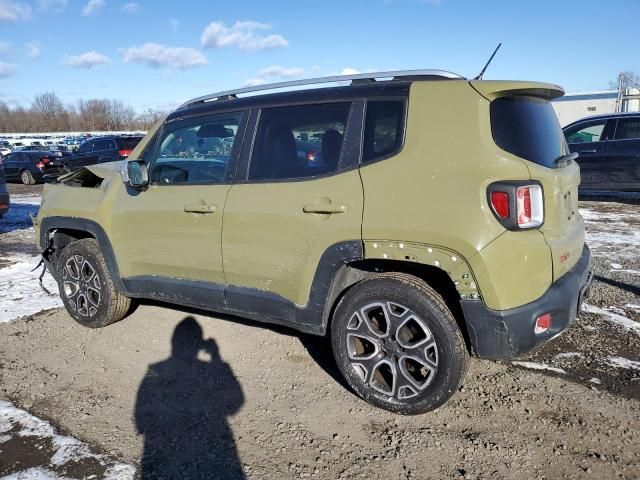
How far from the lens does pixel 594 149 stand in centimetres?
1015

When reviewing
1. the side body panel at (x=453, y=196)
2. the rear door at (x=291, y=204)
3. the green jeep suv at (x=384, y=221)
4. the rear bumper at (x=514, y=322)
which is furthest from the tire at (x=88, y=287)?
the rear bumper at (x=514, y=322)

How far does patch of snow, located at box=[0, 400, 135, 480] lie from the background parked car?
706 inches

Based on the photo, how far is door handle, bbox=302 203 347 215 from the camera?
9.50 feet

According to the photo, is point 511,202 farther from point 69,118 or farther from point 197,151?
point 69,118

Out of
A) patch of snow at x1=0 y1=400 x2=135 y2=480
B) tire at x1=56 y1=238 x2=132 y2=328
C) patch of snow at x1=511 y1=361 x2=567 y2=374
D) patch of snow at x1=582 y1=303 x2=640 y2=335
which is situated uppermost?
tire at x1=56 y1=238 x2=132 y2=328

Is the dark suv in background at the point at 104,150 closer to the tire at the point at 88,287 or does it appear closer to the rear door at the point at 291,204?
the tire at the point at 88,287

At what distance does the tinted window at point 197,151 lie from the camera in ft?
11.6

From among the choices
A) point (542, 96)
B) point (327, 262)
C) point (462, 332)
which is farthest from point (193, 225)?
point (542, 96)

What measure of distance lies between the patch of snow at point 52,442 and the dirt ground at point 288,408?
0.03m

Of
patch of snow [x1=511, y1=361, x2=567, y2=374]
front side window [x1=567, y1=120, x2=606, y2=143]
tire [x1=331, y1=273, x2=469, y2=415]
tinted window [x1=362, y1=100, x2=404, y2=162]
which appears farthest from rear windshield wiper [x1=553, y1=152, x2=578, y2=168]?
front side window [x1=567, y1=120, x2=606, y2=143]

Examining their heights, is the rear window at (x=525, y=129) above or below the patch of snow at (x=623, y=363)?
above

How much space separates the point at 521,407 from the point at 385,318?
3.31 ft

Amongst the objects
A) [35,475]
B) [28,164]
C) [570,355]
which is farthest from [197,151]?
[28,164]

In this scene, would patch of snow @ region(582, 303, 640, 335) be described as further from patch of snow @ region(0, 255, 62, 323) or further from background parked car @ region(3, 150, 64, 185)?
background parked car @ region(3, 150, 64, 185)
